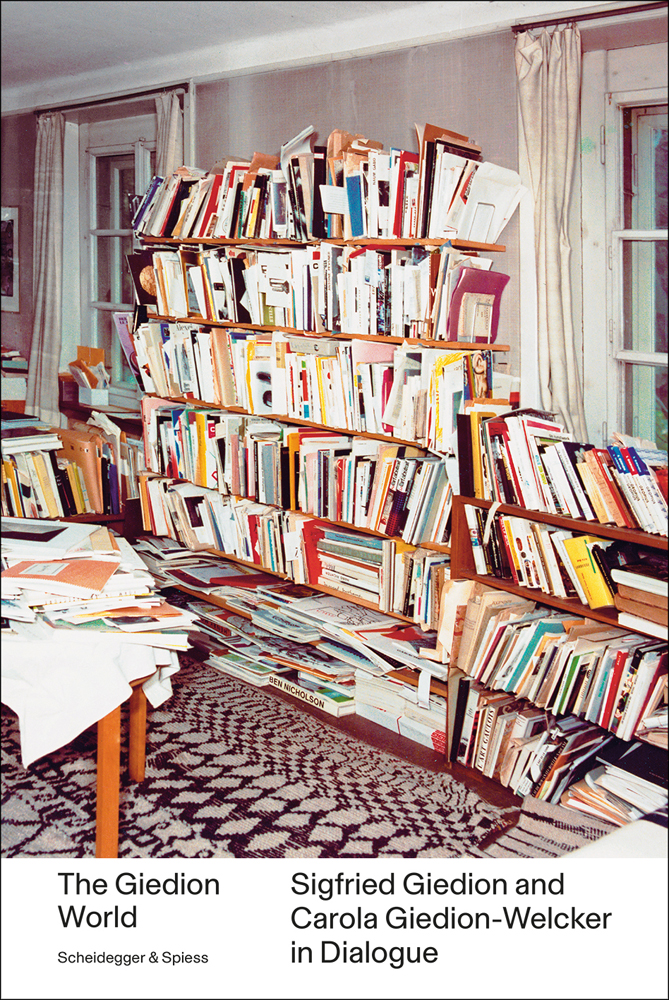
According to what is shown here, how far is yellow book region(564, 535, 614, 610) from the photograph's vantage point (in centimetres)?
244

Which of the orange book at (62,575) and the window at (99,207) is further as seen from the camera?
the window at (99,207)

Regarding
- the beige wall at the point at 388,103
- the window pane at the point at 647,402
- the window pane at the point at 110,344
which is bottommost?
the window pane at the point at 647,402

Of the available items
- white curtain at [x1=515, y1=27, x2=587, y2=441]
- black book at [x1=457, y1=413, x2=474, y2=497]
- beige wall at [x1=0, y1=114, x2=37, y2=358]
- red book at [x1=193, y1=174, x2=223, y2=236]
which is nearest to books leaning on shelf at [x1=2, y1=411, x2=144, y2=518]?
beige wall at [x1=0, y1=114, x2=37, y2=358]

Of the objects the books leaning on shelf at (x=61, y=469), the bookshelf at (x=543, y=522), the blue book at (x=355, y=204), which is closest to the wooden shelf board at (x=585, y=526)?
the bookshelf at (x=543, y=522)

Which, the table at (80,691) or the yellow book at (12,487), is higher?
the yellow book at (12,487)

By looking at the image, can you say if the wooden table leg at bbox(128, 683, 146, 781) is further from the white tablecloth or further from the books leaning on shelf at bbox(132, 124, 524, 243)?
the books leaning on shelf at bbox(132, 124, 524, 243)

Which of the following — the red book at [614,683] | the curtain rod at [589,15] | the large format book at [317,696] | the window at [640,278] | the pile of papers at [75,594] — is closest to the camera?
the curtain rod at [589,15]

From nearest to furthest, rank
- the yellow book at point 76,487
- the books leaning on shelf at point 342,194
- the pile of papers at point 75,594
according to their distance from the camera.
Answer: the pile of papers at point 75,594
the yellow book at point 76,487
the books leaning on shelf at point 342,194

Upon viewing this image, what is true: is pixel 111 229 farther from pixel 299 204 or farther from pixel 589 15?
pixel 589 15

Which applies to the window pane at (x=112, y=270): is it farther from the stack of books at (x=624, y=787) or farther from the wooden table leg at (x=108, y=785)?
the stack of books at (x=624, y=787)

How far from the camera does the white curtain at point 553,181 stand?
99.8 inches

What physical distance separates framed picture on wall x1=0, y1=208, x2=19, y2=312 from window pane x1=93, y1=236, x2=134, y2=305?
285mm

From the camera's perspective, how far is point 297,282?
3.18 m

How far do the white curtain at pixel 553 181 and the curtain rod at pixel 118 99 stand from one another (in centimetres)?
92
